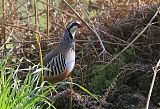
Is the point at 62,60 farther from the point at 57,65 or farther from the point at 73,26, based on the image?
the point at 73,26

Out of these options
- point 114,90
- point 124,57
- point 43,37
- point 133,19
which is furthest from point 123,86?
point 43,37

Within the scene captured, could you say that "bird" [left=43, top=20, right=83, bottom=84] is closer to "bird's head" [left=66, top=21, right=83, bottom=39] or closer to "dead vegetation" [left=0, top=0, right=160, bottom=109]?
"bird's head" [left=66, top=21, right=83, bottom=39]

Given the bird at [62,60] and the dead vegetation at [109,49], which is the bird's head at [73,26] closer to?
the bird at [62,60]

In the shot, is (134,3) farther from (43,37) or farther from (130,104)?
(130,104)

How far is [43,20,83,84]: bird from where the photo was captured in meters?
5.43

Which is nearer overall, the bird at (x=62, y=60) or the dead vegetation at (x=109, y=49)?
the dead vegetation at (x=109, y=49)

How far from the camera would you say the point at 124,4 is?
6.48 m

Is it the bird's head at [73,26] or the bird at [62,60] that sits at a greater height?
the bird's head at [73,26]

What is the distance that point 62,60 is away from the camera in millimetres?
5469

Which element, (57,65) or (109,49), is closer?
(57,65)

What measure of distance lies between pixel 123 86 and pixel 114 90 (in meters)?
0.19

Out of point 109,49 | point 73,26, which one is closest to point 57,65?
point 73,26

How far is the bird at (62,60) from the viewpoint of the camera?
214 inches

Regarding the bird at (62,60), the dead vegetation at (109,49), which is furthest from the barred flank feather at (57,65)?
the dead vegetation at (109,49)
